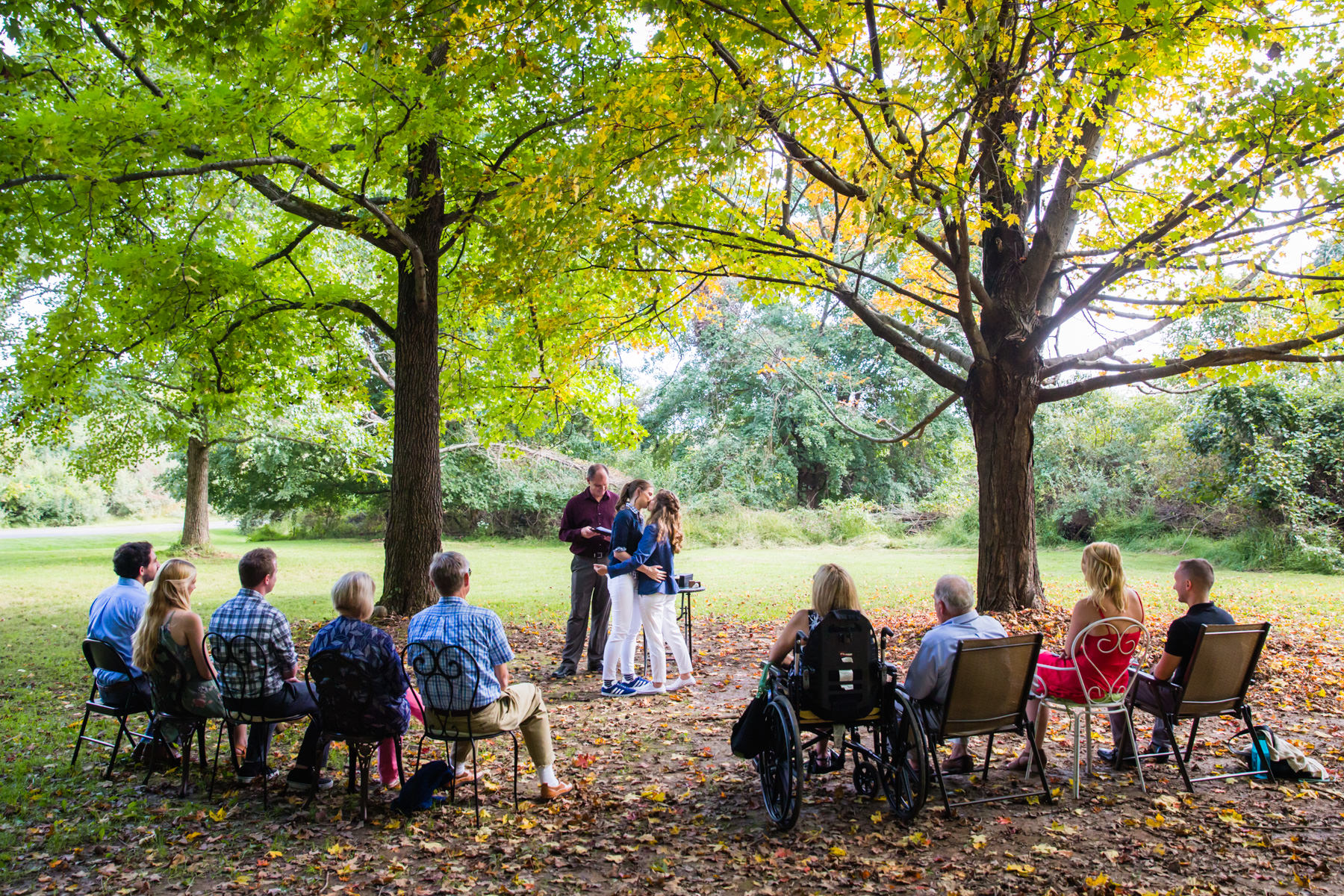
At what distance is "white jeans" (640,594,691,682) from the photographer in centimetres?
696

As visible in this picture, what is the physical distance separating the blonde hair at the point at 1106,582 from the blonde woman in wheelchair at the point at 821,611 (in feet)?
4.64

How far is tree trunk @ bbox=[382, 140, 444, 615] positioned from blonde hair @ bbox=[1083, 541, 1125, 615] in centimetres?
725

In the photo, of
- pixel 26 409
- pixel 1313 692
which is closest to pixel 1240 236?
pixel 1313 692

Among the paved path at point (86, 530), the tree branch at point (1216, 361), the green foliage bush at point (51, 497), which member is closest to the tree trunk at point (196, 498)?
the paved path at point (86, 530)

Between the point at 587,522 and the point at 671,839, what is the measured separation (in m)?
3.88

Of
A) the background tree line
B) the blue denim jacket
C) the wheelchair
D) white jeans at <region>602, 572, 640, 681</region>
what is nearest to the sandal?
the wheelchair

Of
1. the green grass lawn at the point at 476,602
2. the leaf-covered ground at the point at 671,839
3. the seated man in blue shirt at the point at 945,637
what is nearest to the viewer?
the leaf-covered ground at the point at 671,839

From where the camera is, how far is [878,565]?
19.7 metres

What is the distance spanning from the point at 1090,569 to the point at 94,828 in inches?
215

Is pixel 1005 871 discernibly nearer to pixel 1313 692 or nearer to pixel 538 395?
pixel 1313 692

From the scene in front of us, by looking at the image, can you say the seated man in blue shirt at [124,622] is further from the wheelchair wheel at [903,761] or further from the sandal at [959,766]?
the sandal at [959,766]

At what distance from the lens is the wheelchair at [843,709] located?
4.20 meters

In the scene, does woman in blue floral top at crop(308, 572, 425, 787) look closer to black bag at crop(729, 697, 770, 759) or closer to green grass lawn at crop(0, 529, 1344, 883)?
green grass lawn at crop(0, 529, 1344, 883)

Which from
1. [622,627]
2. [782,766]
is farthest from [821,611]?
[622,627]
